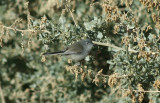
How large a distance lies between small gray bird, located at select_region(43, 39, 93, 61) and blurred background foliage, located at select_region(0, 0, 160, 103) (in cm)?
8

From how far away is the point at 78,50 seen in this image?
331 cm

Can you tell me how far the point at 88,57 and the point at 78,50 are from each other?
138 millimetres

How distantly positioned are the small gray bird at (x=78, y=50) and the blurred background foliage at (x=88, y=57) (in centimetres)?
8

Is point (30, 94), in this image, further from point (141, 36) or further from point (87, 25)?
point (141, 36)

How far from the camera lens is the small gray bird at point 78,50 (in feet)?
10.1

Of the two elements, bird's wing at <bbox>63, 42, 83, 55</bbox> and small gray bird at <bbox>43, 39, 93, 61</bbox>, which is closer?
small gray bird at <bbox>43, 39, 93, 61</bbox>

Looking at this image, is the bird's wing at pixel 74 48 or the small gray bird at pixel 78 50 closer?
the small gray bird at pixel 78 50

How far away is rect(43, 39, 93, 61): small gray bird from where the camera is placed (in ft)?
10.1

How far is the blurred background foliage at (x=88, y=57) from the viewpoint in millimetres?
3020

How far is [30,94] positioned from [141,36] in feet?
8.09

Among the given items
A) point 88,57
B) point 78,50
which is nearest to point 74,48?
point 78,50

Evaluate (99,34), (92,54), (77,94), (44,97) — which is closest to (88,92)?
(77,94)

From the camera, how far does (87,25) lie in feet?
10.6

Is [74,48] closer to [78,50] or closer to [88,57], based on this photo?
[78,50]
